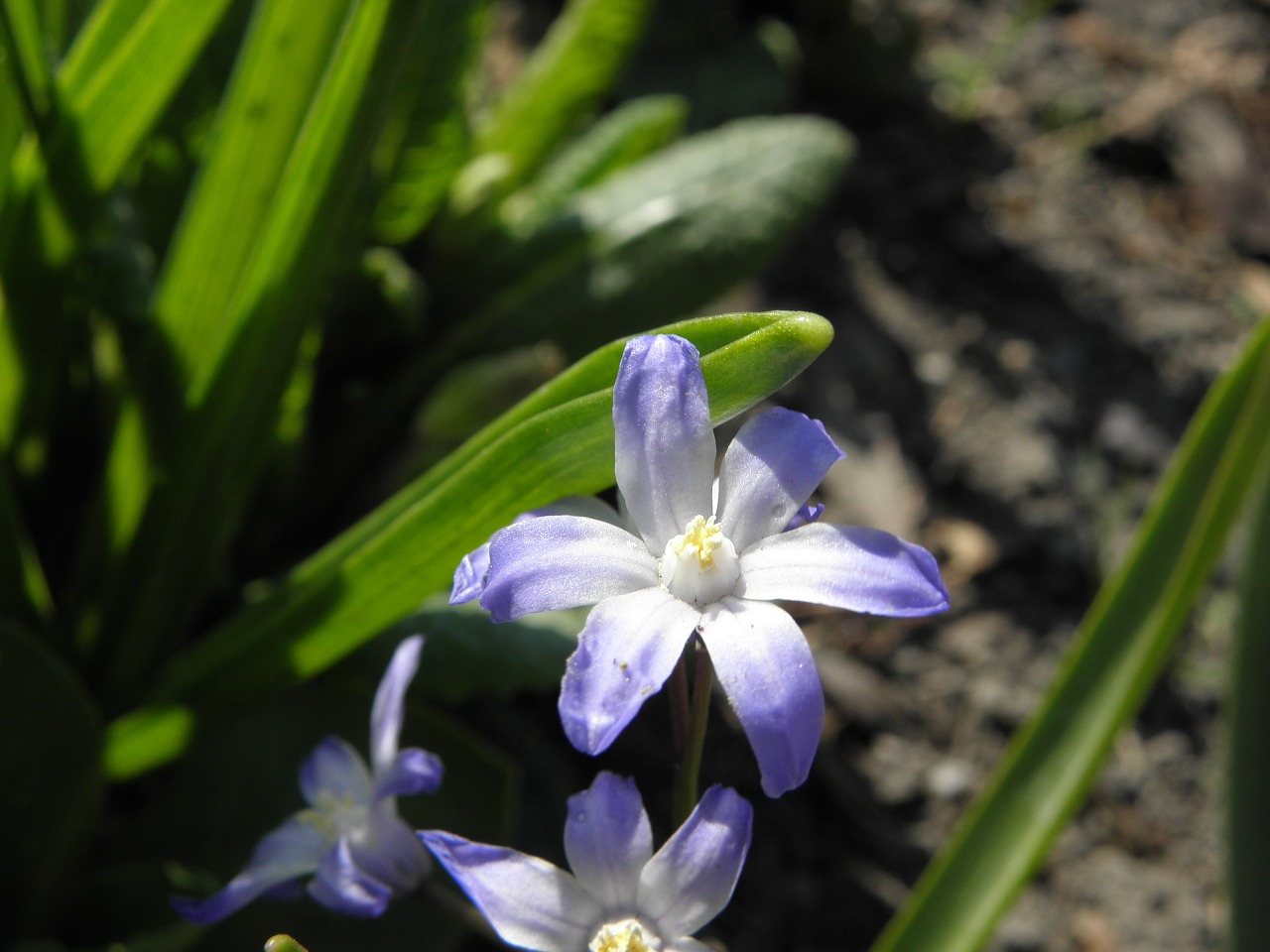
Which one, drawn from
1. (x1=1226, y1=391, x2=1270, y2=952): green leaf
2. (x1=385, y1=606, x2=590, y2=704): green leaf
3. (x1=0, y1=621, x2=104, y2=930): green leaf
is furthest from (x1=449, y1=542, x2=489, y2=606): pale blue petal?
(x1=1226, y1=391, x2=1270, y2=952): green leaf

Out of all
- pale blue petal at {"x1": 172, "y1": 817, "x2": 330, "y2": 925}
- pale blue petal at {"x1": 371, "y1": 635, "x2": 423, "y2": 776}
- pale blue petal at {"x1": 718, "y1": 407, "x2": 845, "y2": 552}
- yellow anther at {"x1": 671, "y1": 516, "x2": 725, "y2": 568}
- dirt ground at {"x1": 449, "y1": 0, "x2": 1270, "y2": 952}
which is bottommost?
dirt ground at {"x1": 449, "y1": 0, "x2": 1270, "y2": 952}

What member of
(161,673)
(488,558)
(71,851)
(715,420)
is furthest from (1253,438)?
(71,851)

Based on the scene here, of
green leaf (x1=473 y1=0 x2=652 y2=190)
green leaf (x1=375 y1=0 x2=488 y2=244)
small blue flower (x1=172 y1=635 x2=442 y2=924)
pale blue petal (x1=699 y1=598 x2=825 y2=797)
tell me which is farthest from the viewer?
green leaf (x1=473 y1=0 x2=652 y2=190)

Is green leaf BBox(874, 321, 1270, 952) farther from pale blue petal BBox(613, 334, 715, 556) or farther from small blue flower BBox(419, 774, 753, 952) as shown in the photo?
pale blue petal BBox(613, 334, 715, 556)

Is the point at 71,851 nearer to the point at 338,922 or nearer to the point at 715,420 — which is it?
the point at 338,922

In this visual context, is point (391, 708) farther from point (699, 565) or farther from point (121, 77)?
point (121, 77)

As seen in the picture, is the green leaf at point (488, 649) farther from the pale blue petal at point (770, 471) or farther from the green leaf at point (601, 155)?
the green leaf at point (601, 155)

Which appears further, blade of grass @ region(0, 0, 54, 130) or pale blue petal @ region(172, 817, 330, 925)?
blade of grass @ region(0, 0, 54, 130)

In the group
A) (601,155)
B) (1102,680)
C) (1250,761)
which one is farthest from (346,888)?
(601,155)
